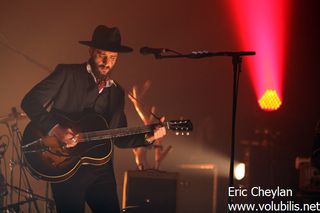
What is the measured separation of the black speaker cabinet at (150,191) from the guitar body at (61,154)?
0.59 metres

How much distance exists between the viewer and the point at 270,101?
9.02m

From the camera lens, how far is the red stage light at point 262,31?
8867 millimetres

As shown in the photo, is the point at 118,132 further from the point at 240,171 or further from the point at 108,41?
the point at 240,171

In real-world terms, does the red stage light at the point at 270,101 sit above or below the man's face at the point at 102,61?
below

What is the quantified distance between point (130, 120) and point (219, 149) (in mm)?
Result: 1569

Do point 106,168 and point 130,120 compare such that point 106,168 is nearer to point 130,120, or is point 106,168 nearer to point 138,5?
point 130,120

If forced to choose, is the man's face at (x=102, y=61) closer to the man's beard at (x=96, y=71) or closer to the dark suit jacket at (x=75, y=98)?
the man's beard at (x=96, y=71)

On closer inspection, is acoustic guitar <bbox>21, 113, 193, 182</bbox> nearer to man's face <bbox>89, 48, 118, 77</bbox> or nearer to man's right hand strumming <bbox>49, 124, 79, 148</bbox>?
man's right hand strumming <bbox>49, 124, 79, 148</bbox>

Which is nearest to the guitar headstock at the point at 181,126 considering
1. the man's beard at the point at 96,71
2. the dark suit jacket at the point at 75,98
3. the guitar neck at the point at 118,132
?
the guitar neck at the point at 118,132

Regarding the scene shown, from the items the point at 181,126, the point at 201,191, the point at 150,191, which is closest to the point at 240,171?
the point at 201,191

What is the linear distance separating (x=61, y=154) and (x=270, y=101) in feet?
12.5

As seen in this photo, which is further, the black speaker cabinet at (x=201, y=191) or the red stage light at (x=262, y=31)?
the red stage light at (x=262, y=31)

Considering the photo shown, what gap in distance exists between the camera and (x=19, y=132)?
23.9ft

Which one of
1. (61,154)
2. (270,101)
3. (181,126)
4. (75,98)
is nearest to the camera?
(61,154)
